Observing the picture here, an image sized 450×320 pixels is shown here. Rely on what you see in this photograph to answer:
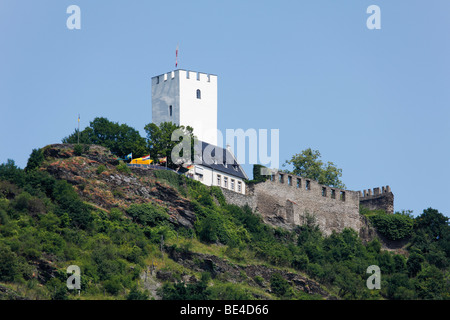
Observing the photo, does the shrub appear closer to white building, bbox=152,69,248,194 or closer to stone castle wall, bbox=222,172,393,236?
white building, bbox=152,69,248,194

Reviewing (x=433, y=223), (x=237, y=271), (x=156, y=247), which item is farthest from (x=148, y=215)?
→ (x=433, y=223)

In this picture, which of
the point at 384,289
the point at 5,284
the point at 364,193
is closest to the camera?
the point at 5,284

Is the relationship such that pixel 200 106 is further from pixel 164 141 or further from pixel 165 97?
pixel 164 141

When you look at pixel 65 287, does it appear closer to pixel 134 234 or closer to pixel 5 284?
pixel 5 284

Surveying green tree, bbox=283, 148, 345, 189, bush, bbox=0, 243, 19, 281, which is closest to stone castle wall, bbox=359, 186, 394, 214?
green tree, bbox=283, 148, 345, 189

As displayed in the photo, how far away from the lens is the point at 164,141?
9744cm

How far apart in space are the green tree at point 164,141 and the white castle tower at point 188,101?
4.11m

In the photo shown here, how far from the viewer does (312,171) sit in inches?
4560

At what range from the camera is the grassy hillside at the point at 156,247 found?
262 ft

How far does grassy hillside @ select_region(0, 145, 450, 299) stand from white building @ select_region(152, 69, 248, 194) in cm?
368

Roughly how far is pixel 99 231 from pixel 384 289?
72.8 feet

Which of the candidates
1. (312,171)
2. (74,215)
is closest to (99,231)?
(74,215)

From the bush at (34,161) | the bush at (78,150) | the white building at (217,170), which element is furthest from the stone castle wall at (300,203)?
the bush at (34,161)

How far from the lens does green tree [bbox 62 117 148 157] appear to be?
10181 centimetres
